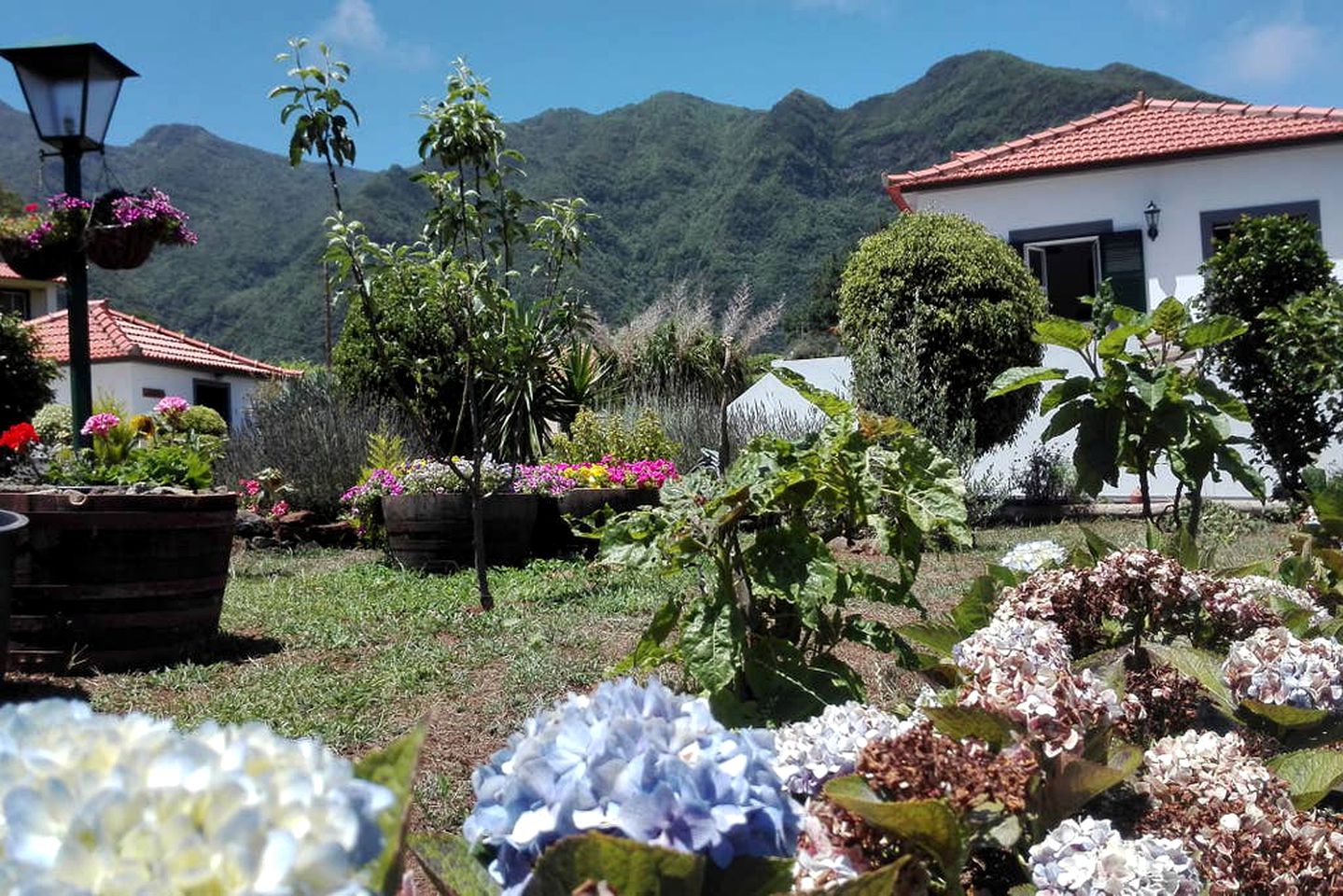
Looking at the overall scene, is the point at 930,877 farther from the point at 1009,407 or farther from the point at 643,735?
the point at 1009,407

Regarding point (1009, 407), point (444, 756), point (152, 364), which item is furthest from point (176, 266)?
point (444, 756)

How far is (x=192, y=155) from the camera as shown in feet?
376

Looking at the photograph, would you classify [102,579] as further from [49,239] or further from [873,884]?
[873,884]

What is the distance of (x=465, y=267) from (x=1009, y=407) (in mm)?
6625

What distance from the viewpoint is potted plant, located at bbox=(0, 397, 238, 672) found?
454cm

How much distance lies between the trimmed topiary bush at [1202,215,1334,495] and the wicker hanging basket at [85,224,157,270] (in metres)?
9.19

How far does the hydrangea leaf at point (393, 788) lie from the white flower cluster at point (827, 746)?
2.67ft

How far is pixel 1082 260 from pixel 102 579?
14462mm

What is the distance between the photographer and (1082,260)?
51.9 ft

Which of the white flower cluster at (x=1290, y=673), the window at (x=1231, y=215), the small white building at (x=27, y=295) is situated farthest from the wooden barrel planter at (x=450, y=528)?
the small white building at (x=27, y=295)

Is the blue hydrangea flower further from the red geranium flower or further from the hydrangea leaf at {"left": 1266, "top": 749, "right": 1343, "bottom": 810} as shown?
the red geranium flower

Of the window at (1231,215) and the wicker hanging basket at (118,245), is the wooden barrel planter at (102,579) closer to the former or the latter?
the wicker hanging basket at (118,245)

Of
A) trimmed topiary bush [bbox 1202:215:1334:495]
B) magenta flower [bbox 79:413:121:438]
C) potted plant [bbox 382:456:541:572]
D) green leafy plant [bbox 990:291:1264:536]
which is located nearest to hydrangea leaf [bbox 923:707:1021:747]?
green leafy plant [bbox 990:291:1264:536]

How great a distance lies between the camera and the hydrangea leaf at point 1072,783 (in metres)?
1.45
